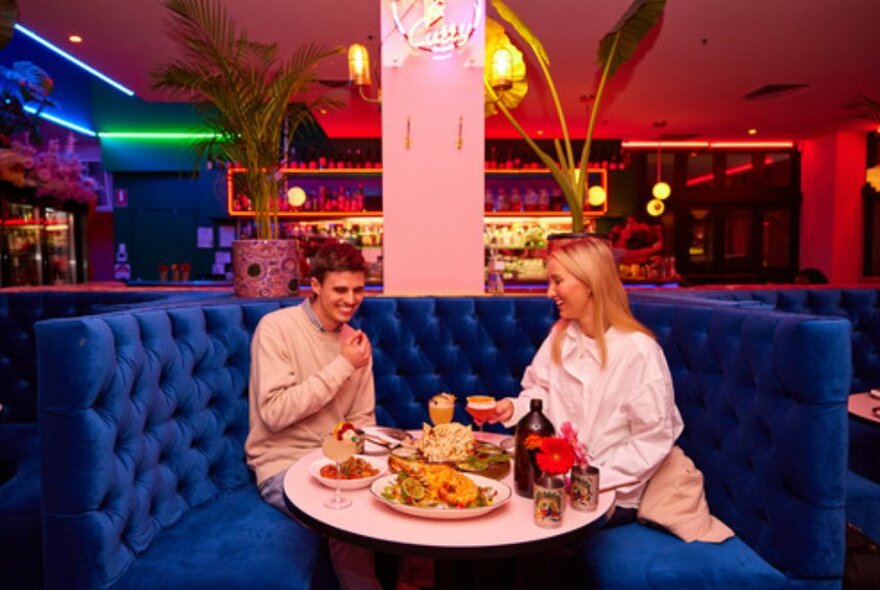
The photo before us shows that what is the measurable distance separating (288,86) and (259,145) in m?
0.33

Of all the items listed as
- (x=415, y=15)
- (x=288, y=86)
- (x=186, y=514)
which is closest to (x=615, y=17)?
(x=415, y=15)

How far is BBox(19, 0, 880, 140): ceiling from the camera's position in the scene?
5.12 meters

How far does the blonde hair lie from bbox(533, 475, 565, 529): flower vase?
784 mm

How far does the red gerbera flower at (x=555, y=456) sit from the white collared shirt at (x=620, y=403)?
0.40 m

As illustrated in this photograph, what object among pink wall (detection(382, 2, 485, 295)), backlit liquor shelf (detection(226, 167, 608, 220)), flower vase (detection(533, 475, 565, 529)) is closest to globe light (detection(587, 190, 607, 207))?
backlit liquor shelf (detection(226, 167, 608, 220))

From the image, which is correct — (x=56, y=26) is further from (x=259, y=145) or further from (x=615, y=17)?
(x=615, y=17)

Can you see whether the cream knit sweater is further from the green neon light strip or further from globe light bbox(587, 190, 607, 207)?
the green neon light strip

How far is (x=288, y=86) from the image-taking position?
3244mm

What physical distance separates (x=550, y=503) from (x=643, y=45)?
5394mm

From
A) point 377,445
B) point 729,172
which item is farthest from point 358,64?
point 729,172

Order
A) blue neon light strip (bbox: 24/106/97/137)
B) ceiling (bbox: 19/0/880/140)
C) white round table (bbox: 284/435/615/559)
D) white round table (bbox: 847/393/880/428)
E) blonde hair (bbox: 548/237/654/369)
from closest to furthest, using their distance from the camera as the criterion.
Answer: white round table (bbox: 284/435/615/559), blonde hair (bbox: 548/237/654/369), white round table (bbox: 847/393/880/428), ceiling (bbox: 19/0/880/140), blue neon light strip (bbox: 24/106/97/137)

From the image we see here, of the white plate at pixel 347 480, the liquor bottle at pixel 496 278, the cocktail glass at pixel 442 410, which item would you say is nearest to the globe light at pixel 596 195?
the liquor bottle at pixel 496 278

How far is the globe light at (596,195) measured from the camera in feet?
29.2

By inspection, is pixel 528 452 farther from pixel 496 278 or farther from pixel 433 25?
pixel 433 25
